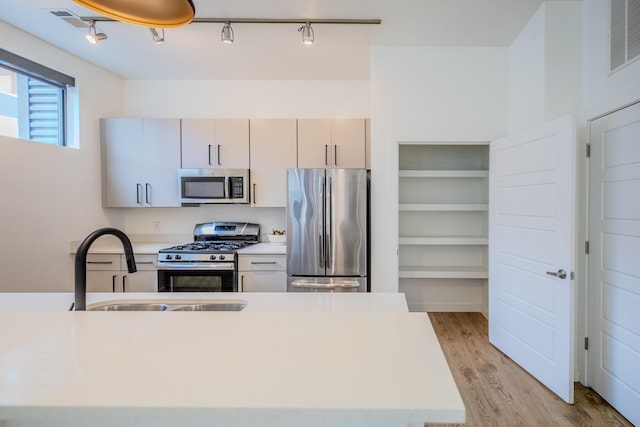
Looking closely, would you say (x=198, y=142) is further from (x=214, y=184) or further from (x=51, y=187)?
(x=51, y=187)

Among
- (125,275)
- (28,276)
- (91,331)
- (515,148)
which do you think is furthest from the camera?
(125,275)

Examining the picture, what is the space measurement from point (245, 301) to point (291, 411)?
3.20 ft

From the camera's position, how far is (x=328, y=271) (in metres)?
2.88

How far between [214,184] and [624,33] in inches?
133

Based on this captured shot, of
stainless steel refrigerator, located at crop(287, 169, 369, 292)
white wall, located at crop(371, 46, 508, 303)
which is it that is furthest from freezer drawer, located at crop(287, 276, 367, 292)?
white wall, located at crop(371, 46, 508, 303)

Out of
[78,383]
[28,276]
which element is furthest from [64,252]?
[78,383]

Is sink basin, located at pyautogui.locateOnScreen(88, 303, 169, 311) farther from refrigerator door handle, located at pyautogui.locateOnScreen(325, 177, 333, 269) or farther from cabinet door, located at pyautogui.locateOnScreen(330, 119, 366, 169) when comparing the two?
cabinet door, located at pyautogui.locateOnScreen(330, 119, 366, 169)

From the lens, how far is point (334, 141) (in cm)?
335

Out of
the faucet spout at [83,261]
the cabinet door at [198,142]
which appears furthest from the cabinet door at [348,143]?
the faucet spout at [83,261]

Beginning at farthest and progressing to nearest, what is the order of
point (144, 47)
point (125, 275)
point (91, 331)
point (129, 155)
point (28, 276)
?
point (129, 155)
point (125, 275)
point (144, 47)
point (28, 276)
point (91, 331)

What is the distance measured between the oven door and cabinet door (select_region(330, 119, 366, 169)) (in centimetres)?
154

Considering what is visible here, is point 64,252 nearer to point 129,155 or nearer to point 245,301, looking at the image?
point 129,155

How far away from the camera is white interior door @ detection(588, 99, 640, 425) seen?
1.84 metres

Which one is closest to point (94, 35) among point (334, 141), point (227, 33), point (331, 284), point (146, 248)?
point (227, 33)
